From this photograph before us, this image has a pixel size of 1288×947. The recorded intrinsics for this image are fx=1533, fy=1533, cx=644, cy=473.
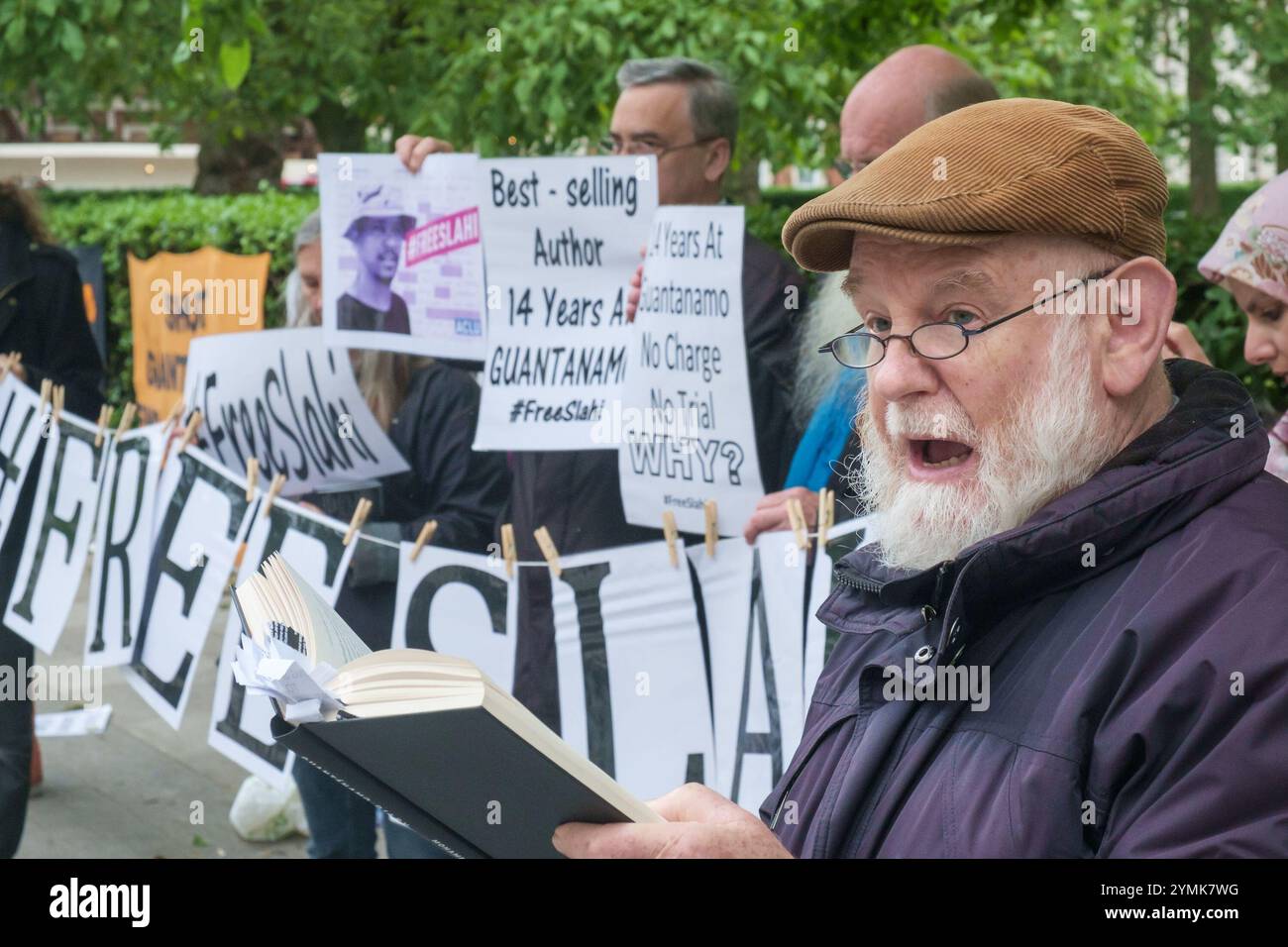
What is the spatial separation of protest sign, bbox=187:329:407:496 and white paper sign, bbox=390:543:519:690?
0.51 m

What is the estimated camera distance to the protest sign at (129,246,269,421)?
321 inches

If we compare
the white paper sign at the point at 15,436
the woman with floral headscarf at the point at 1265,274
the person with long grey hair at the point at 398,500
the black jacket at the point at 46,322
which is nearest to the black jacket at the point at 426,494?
the person with long grey hair at the point at 398,500

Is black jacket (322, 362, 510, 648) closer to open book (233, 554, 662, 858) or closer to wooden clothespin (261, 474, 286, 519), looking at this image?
wooden clothespin (261, 474, 286, 519)

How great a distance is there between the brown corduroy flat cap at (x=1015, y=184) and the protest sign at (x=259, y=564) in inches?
103

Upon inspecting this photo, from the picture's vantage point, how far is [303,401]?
455 cm

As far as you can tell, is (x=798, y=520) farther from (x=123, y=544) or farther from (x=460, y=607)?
(x=123, y=544)

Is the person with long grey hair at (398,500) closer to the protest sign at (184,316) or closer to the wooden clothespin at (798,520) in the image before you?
the wooden clothespin at (798,520)

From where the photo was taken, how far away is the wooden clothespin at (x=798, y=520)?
336 centimetres

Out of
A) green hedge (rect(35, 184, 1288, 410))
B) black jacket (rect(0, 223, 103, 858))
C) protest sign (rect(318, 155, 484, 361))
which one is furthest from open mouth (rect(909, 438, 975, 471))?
green hedge (rect(35, 184, 1288, 410))

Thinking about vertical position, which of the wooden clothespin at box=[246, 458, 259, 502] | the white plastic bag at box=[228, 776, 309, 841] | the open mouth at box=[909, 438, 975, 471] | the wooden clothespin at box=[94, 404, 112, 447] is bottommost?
the white plastic bag at box=[228, 776, 309, 841]

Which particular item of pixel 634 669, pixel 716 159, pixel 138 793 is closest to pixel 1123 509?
pixel 634 669

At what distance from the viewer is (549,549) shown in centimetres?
377
